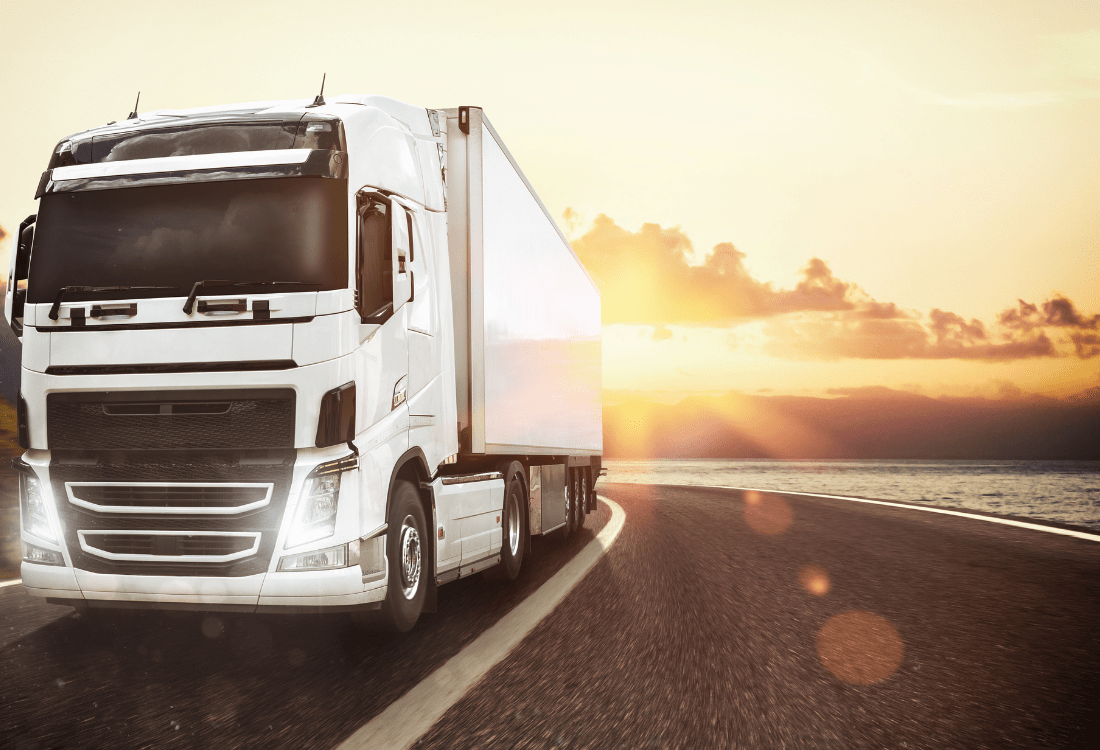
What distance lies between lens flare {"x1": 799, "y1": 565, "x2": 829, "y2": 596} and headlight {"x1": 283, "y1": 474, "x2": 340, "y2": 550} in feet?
14.7

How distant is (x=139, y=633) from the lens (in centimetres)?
612

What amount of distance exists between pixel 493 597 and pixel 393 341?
293cm

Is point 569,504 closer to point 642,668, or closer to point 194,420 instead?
point 642,668

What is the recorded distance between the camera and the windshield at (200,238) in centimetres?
554

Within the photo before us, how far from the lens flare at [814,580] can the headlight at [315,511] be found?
4.49 m

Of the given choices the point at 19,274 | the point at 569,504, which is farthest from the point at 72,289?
the point at 569,504

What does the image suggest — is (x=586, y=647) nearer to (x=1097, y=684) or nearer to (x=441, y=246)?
(x=1097, y=684)

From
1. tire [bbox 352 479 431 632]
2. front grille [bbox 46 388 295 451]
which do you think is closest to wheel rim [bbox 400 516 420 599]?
tire [bbox 352 479 431 632]

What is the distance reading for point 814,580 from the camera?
28.4 feet

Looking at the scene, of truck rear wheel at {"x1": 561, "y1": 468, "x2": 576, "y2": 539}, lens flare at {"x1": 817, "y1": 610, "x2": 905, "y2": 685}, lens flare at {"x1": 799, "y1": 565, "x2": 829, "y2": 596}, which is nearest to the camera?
lens flare at {"x1": 817, "y1": 610, "x2": 905, "y2": 685}

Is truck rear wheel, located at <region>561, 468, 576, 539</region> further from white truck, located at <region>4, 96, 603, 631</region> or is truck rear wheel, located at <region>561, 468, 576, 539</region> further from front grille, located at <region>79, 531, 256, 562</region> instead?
front grille, located at <region>79, 531, 256, 562</region>

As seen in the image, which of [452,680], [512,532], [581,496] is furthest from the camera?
[581,496]

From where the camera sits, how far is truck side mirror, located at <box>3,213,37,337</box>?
5883mm

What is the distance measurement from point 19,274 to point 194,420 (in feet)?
5.82
